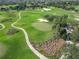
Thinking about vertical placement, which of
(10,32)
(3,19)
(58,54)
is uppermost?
(58,54)

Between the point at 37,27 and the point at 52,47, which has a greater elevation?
the point at 52,47

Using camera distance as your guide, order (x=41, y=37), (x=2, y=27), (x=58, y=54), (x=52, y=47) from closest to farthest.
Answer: (x=58, y=54)
(x=52, y=47)
(x=41, y=37)
(x=2, y=27)

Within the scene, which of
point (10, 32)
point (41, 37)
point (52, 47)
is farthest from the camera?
point (10, 32)

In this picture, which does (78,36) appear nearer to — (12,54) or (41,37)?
(41,37)

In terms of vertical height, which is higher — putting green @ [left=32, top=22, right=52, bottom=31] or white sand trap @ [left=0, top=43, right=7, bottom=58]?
white sand trap @ [left=0, top=43, right=7, bottom=58]

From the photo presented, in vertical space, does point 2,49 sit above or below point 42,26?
above

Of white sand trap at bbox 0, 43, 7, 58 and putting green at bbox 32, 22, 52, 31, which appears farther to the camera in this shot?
putting green at bbox 32, 22, 52, 31

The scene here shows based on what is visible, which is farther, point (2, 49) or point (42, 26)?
point (42, 26)

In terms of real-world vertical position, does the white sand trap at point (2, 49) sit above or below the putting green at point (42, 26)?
above

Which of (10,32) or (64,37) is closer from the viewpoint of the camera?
(64,37)

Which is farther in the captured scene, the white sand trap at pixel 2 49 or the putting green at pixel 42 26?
the putting green at pixel 42 26

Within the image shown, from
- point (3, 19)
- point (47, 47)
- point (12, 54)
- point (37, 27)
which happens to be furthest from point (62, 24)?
point (3, 19)
